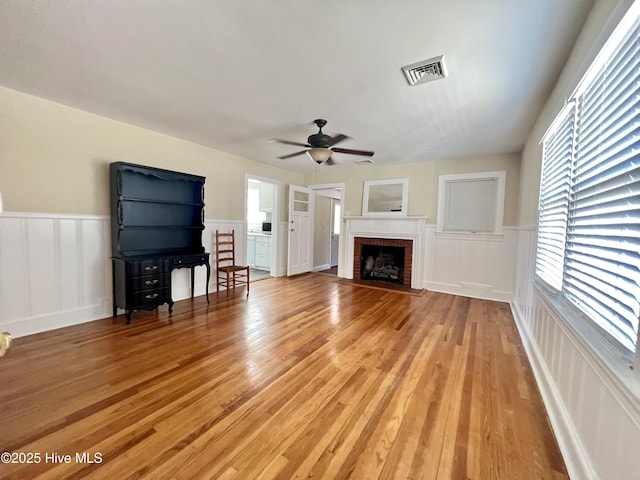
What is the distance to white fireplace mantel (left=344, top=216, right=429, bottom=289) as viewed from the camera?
5.01m

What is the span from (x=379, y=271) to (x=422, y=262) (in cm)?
101

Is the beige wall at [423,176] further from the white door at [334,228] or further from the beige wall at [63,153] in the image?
the beige wall at [63,153]

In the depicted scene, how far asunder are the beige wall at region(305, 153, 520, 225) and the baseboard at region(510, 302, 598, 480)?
9.15 feet

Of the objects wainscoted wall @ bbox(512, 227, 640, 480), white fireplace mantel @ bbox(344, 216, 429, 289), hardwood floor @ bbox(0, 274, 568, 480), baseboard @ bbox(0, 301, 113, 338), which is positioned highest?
white fireplace mantel @ bbox(344, 216, 429, 289)

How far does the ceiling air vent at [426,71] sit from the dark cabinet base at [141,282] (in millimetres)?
3286

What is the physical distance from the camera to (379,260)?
580 cm

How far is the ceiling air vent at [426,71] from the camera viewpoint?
2.00m

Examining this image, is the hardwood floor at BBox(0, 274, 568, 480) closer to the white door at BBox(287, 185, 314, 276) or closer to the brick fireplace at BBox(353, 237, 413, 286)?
the brick fireplace at BBox(353, 237, 413, 286)

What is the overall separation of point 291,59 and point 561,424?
288cm

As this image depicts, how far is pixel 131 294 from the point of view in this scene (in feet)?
10.0

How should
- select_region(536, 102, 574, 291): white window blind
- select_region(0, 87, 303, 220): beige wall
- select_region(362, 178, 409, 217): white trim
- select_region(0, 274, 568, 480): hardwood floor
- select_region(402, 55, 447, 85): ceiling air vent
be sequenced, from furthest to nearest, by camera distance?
select_region(362, 178, 409, 217): white trim, select_region(0, 87, 303, 220): beige wall, select_region(402, 55, 447, 85): ceiling air vent, select_region(536, 102, 574, 291): white window blind, select_region(0, 274, 568, 480): hardwood floor

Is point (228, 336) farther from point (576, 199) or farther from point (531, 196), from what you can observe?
point (531, 196)

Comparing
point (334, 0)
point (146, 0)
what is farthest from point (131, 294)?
point (334, 0)

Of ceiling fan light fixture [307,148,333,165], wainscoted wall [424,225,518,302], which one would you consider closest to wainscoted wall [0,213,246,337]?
ceiling fan light fixture [307,148,333,165]
